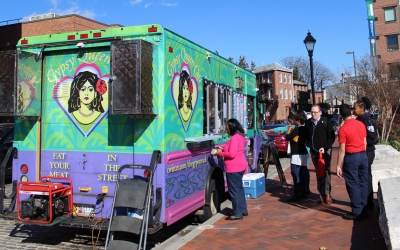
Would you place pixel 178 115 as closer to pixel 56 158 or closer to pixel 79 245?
pixel 56 158

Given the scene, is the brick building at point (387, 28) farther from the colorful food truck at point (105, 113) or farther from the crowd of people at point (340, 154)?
the colorful food truck at point (105, 113)


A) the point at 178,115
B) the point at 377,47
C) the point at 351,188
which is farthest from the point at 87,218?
the point at 377,47

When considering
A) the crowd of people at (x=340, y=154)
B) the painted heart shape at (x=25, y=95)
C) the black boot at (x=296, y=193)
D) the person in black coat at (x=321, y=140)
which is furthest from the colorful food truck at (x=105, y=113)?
the black boot at (x=296, y=193)

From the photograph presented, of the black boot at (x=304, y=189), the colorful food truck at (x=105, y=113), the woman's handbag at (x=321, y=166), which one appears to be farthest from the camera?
the black boot at (x=304, y=189)

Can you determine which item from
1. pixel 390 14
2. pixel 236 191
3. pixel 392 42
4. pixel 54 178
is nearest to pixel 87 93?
pixel 54 178

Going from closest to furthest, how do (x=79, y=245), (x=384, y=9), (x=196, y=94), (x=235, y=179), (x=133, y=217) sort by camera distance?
(x=133, y=217) < (x=79, y=245) < (x=196, y=94) < (x=235, y=179) < (x=384, y=9)

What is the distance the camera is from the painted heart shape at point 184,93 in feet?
18.1

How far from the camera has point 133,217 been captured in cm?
497

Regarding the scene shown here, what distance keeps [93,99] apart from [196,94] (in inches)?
64.3

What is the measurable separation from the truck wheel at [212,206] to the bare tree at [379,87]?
426 inches

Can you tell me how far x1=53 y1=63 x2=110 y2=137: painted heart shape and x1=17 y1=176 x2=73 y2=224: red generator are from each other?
0.84 metres

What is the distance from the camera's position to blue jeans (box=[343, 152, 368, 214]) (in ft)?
20.7

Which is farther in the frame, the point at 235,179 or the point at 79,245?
the point at 235,179

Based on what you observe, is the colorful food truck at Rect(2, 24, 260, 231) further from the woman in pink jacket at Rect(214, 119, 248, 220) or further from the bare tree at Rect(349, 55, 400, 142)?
the bare tree at Rect(349, 55, 400, 142)
